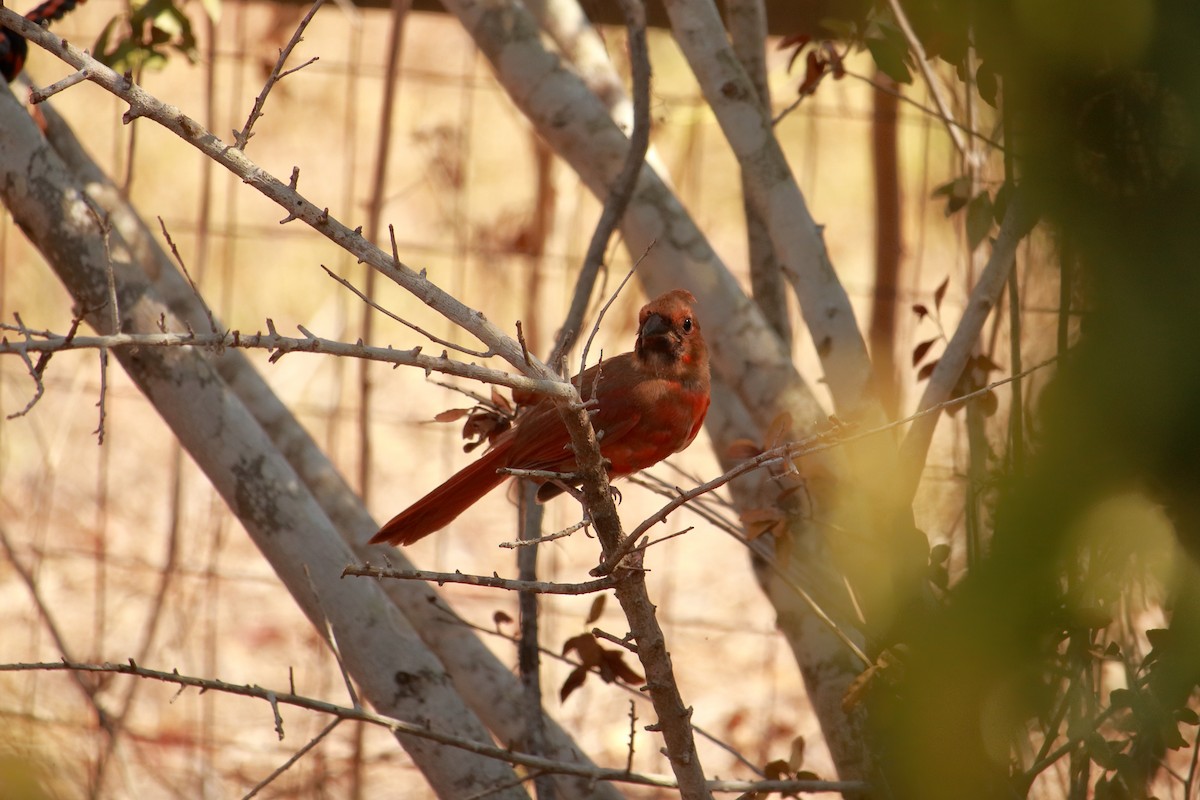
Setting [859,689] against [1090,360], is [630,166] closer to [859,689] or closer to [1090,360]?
[859,689]

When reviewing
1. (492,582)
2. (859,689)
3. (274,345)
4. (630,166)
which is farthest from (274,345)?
(630,166)

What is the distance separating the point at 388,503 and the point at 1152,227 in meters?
6.36

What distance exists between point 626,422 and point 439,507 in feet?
1.39

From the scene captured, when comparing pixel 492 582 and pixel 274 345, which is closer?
pixel 274 345

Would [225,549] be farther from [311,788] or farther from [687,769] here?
[687,769]

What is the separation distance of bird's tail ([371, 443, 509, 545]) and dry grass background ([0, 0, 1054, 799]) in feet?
4.98

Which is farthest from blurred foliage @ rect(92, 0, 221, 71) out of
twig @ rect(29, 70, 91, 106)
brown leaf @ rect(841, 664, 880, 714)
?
brown leaf @ rect(841, 664, 880, 714)

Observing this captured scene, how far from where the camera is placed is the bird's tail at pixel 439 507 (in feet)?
7.48

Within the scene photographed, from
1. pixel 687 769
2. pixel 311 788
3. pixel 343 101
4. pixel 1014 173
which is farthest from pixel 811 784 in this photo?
pixel 343 101

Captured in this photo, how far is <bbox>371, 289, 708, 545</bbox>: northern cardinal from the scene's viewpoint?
2303 millimetres

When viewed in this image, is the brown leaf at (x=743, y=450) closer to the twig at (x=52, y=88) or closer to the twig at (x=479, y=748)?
the twig at (x=479, y=748)

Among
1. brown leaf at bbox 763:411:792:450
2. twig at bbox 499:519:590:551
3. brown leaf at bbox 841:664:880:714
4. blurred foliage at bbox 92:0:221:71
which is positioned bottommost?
brown leaf at bbox 841:664:880:714

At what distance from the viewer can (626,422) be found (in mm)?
2455

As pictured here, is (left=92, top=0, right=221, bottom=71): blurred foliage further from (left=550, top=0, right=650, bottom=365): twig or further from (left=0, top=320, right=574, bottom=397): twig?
(left=0, top=320, right=574, bottom=397): twig
